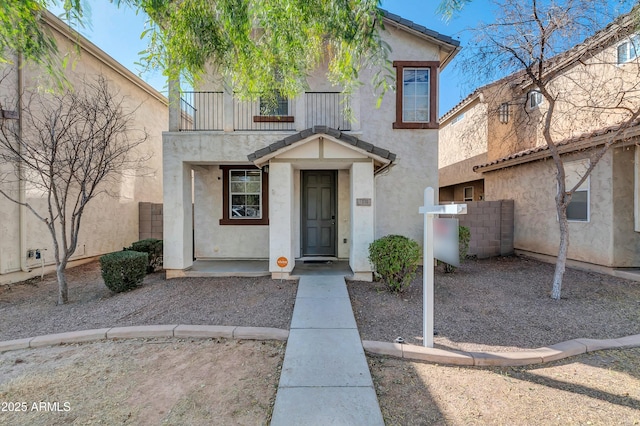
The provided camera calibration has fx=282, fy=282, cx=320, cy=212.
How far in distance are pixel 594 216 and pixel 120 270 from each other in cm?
1216

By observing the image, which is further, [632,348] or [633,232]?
[633,232]

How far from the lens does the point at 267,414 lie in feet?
8.82

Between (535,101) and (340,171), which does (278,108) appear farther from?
(535,101)

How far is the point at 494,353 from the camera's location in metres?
3.74

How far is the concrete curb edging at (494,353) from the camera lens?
3588 mm

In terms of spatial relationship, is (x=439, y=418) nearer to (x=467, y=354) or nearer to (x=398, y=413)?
(x=398, y=413)

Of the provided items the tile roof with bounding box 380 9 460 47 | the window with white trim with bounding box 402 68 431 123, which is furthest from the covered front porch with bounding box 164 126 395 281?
the tile roof with bounding box 380 9 460 47

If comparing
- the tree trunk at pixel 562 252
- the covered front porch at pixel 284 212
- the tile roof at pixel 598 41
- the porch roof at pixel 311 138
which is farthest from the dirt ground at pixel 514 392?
the tile roof at pixel 598 41

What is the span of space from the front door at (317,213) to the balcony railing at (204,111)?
122 inches

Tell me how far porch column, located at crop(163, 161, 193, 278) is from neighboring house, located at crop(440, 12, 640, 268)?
306 inches

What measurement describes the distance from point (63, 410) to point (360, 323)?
373 cm

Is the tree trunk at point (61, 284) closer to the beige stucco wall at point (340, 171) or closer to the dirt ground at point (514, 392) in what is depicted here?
the beige stucco wall at point (340, 171)

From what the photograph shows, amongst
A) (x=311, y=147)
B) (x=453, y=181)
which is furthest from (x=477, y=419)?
(x=453, y=181)

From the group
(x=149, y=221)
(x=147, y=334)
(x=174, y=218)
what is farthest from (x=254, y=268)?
(x=149, y=221)
